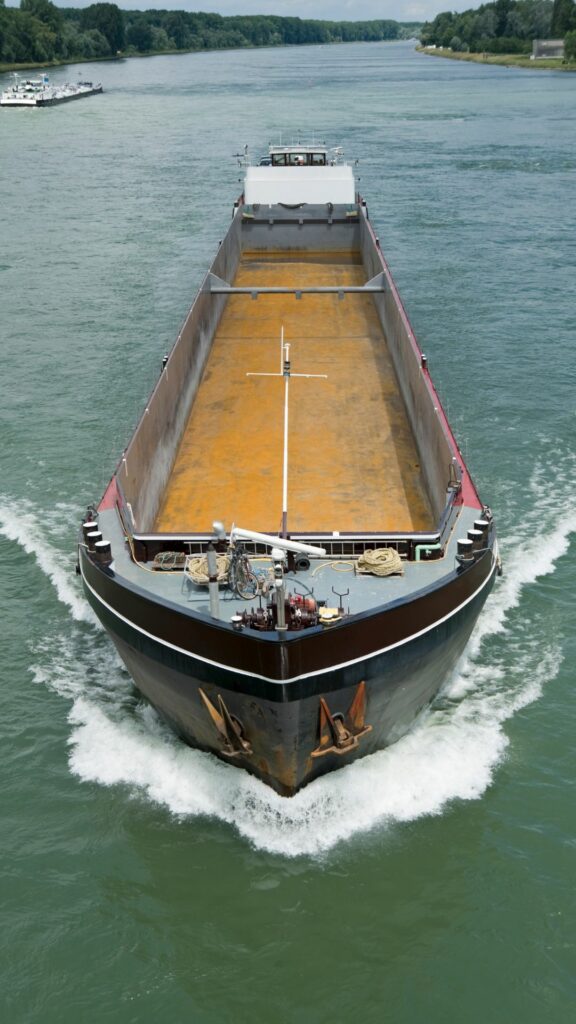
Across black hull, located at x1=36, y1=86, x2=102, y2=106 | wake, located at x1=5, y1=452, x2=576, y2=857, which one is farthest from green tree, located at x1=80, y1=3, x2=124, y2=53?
wake, located at x1=5, y1=452, x2=576, y2=857

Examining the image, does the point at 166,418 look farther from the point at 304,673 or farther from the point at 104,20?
the point at 104,20

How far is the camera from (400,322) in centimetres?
2192

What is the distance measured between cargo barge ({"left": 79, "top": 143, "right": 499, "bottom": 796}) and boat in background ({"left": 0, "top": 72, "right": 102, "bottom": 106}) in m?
93.6

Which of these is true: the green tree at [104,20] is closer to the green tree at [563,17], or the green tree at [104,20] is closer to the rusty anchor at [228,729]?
the green tree at [563,17]

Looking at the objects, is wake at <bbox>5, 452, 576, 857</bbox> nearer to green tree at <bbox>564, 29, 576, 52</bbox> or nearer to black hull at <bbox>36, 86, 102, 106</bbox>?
black hull at <bbox>36, 86, 102, 106</bbox>

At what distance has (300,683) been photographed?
35.8 ft

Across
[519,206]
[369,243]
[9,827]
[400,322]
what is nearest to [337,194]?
[369,243]

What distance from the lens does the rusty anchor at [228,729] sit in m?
11.7

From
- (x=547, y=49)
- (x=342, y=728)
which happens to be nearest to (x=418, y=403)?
(x=342, y=728)

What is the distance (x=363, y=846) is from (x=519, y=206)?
43.0 meters

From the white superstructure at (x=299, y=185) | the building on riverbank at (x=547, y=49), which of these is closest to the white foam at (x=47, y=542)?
the white superstructure at (x=299, y=185)

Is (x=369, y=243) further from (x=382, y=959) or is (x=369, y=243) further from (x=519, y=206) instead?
(x=382, y=959)

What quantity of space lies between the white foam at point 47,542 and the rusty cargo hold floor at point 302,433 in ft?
7.65

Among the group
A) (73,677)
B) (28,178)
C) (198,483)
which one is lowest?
(28,178)
